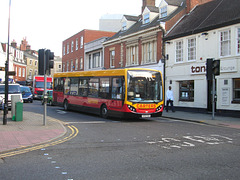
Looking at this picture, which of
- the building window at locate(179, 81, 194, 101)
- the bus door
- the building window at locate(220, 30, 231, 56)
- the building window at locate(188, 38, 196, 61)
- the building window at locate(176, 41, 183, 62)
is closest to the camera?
the bus door

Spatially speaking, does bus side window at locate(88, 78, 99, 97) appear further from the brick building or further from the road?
the brick building

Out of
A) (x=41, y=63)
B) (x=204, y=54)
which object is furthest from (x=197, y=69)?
(x=41, y=63)

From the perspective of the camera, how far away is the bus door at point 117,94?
13.7 m

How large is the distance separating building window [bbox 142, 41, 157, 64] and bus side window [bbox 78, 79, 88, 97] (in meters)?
9.17

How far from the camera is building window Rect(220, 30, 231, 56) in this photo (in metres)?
17.7

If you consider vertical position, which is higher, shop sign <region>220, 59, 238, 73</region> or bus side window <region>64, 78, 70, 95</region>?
shop sign <region>220, 59, 238, 73</region>

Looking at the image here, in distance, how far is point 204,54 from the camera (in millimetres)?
19359

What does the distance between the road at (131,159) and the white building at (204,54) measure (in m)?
9.21

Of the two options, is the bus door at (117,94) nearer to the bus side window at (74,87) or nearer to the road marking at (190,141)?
the bus side window at (74,87)

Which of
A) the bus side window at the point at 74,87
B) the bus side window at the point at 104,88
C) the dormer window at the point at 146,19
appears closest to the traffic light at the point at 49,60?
the bus side window at the point at 104,88

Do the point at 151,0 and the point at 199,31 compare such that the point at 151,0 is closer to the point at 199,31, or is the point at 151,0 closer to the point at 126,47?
the point at 126,47

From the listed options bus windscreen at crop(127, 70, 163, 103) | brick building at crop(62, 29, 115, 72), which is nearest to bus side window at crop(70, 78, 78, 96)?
bus windscreen at crop(127, 70, 163, 103)

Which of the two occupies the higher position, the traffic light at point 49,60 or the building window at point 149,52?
the building window at point 149,52

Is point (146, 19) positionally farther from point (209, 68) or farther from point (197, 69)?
point (209, 68)
